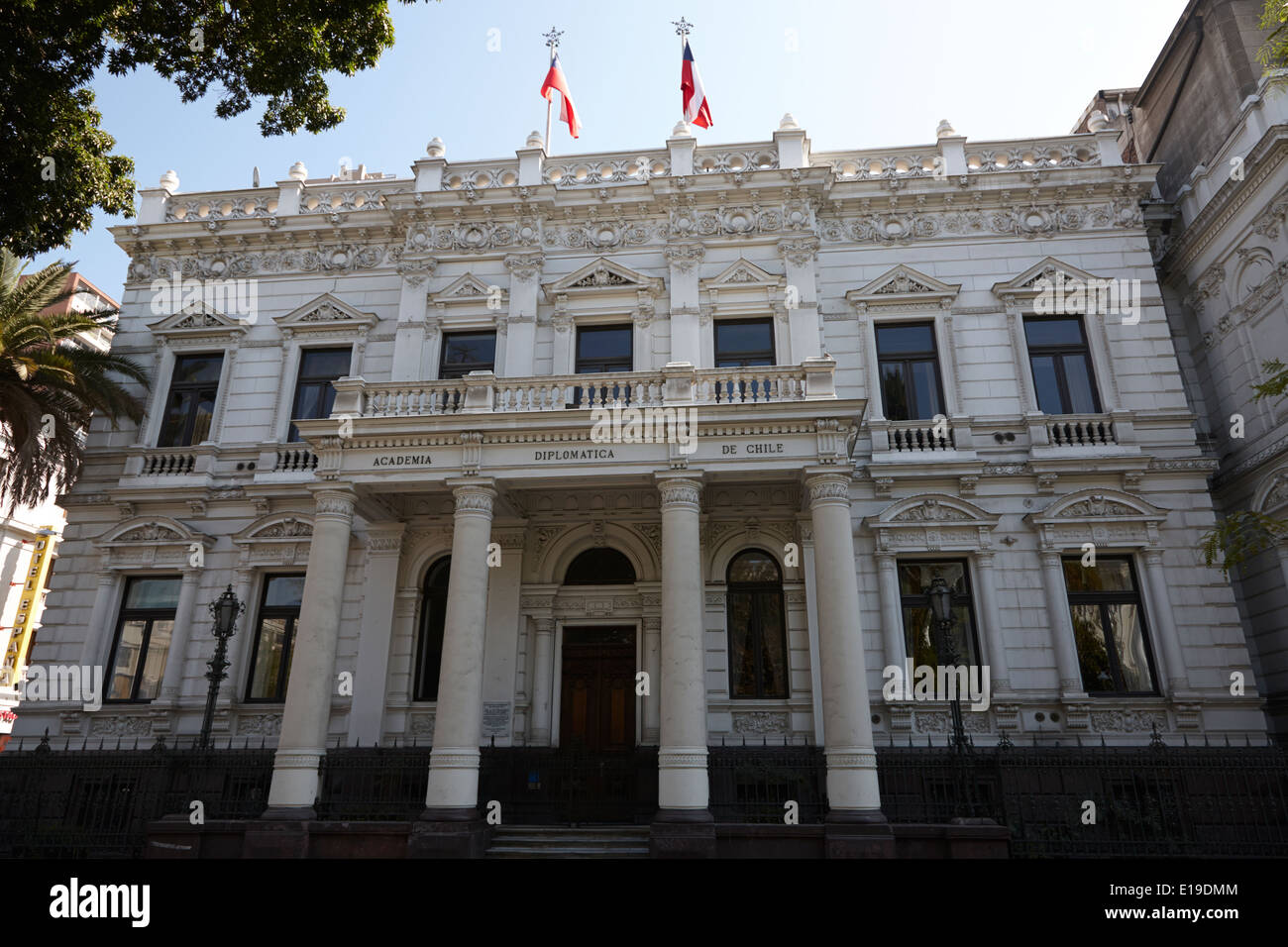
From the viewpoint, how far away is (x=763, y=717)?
14.7 metres

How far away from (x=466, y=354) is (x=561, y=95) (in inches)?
291

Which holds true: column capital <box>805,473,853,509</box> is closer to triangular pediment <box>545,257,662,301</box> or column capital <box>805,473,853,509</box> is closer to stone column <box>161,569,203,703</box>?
triangular pediment <box>545,257,662,301</box>

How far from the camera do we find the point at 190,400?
60.7 feet

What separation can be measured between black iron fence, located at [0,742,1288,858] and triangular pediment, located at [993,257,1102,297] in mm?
9207

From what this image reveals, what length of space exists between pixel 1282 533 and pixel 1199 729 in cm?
371

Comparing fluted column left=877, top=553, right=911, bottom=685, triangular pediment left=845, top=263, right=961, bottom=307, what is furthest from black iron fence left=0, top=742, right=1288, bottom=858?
triangular pediment left=845, top=263, right=961, bottom=307

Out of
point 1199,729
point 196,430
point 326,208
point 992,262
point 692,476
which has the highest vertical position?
point 326,208

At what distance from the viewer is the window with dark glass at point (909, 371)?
654 inches

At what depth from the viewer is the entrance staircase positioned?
38.9ft

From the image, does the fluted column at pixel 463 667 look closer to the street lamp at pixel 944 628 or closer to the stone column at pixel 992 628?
the street lamp at pixel 944 628

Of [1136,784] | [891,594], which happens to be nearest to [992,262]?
[891,594]

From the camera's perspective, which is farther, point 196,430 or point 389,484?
point 196,430

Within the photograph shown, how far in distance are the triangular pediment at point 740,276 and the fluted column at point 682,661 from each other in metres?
6.00
